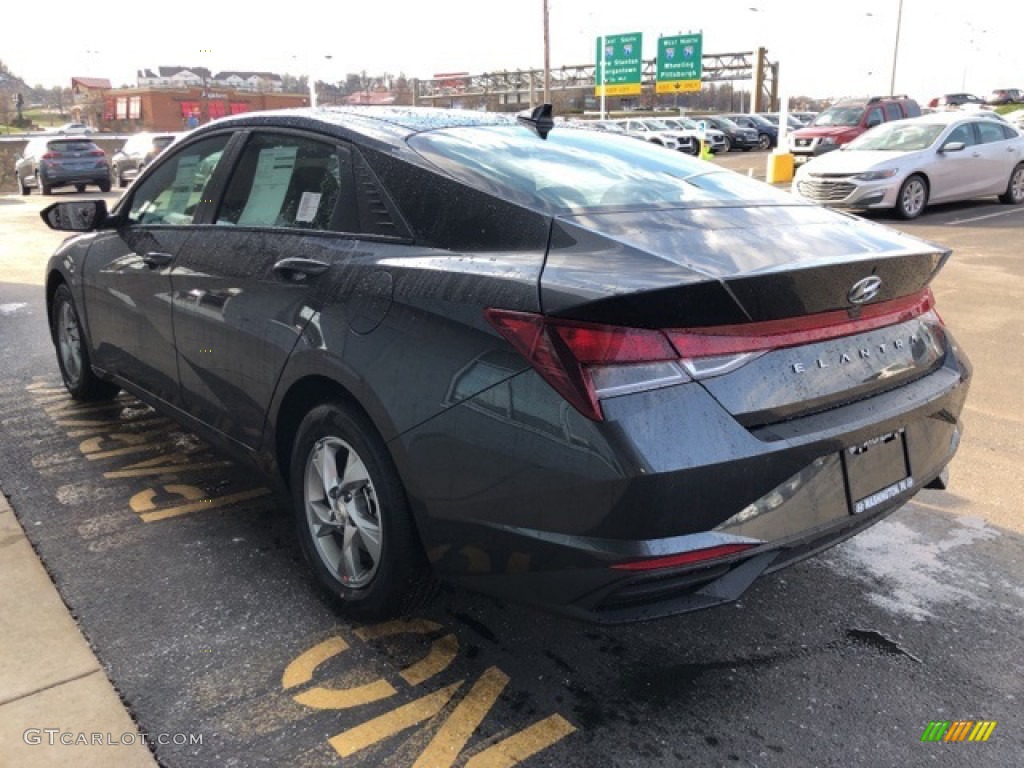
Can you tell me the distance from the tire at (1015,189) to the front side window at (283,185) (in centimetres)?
1565

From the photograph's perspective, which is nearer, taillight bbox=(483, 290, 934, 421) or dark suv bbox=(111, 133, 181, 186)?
taillight bbox=(483, 290, 934, 421)

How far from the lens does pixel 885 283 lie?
2.58 meters

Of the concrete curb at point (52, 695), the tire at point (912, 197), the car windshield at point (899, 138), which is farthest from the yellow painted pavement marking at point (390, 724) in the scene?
the car windshield at point (899, 138)

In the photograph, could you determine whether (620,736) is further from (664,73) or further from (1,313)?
(664,73)

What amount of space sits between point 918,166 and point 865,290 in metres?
12.9

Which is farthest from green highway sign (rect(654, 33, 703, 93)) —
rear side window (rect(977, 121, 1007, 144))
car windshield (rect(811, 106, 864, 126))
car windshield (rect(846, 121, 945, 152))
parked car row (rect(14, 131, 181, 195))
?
car windshield (rect(846, 121, 945, 152))

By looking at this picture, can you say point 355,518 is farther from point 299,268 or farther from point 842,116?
point 842,116

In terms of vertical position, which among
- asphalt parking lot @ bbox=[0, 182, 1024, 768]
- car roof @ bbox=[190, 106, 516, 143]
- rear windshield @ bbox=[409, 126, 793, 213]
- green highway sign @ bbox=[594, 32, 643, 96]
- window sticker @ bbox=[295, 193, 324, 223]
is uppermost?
green highway sign @ bbox=[594, 32, 643, 96]

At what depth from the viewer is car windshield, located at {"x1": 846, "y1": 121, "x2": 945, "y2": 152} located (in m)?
14.3

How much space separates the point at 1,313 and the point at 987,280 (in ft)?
31.7

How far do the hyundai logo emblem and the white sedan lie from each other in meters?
11.6

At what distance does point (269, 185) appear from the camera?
11.5 feet

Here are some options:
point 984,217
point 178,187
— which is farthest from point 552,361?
point 984,217

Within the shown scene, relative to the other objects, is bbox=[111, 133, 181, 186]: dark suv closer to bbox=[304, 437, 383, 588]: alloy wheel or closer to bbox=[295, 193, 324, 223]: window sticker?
bbox=[295, 193, 324, 223]: window sticker
